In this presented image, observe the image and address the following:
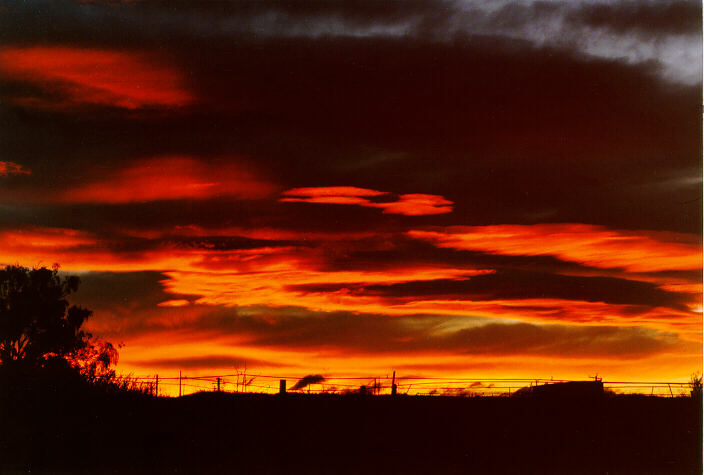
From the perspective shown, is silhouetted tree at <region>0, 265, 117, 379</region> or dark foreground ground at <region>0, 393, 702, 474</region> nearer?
dark foreground ground at <region>0, 393, 702, 474</region>

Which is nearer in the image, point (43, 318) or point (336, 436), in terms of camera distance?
point (336, 436)

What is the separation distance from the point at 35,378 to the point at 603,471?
22700mm

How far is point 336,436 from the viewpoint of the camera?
1128 inches

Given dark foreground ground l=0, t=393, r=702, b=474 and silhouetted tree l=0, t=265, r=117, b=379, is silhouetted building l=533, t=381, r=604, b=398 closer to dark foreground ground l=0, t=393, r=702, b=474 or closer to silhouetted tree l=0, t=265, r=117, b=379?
dark foreground ground l=0, t=393, r=702, b=474

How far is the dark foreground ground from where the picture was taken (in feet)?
82.4

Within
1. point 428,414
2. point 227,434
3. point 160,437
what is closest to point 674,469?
point 428,414

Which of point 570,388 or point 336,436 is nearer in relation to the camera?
point 336,436

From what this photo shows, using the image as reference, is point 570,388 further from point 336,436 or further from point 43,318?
point 43,318

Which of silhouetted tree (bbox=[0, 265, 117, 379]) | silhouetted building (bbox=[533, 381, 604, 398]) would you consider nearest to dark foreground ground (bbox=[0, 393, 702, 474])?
silhouetted building (bbox=[533, 381, 604, 398])

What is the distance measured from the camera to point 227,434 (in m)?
28.1

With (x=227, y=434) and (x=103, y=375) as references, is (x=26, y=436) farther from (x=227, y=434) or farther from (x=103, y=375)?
(x=103, y=375)

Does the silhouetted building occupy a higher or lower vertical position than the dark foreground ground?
higher

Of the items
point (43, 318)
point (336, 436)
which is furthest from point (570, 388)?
point (43, 318)

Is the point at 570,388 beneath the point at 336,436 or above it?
above
